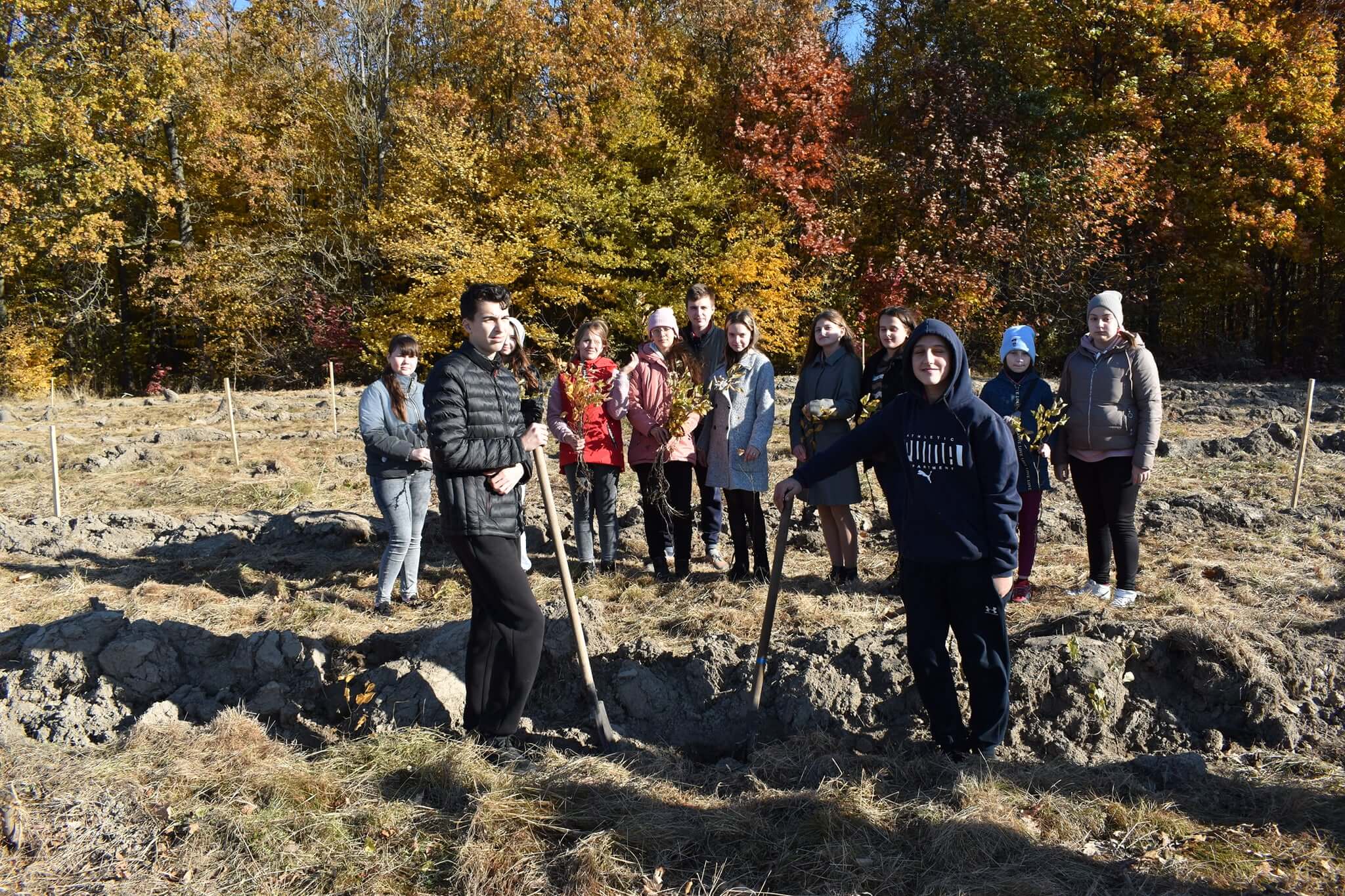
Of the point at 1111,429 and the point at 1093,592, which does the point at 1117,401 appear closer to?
the point at 1111,429

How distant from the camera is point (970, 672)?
3.78 meters

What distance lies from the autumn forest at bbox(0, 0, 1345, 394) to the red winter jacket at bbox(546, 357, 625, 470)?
1289 centimetres

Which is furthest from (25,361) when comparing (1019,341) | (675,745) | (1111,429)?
(1111,429)

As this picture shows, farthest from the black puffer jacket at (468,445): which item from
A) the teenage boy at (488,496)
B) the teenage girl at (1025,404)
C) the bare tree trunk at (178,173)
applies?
the bare tree trunk at (178,173)

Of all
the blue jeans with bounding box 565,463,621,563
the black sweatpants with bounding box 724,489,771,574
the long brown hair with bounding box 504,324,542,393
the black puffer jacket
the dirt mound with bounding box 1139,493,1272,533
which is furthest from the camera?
the dirt mound with bounding box 1139,493,1272,533

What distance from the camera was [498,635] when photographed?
157 inches

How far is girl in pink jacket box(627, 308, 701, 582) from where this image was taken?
20.6ft

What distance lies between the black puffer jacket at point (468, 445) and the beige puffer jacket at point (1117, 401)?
343 cm

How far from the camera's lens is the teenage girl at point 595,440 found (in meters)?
6.29

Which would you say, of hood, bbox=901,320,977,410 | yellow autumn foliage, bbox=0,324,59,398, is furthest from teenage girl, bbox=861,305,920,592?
yellow autumn foliage, bbox=0,324,59,398

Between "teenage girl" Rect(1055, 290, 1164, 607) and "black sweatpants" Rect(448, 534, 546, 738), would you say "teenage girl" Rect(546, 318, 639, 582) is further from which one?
"teenage girl" Rect(1055, 290, 1164, 607)

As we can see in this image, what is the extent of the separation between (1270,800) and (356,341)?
940 inches

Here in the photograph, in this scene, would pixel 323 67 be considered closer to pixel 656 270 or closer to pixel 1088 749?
pixel 656 270

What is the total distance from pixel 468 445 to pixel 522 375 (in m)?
1.53
